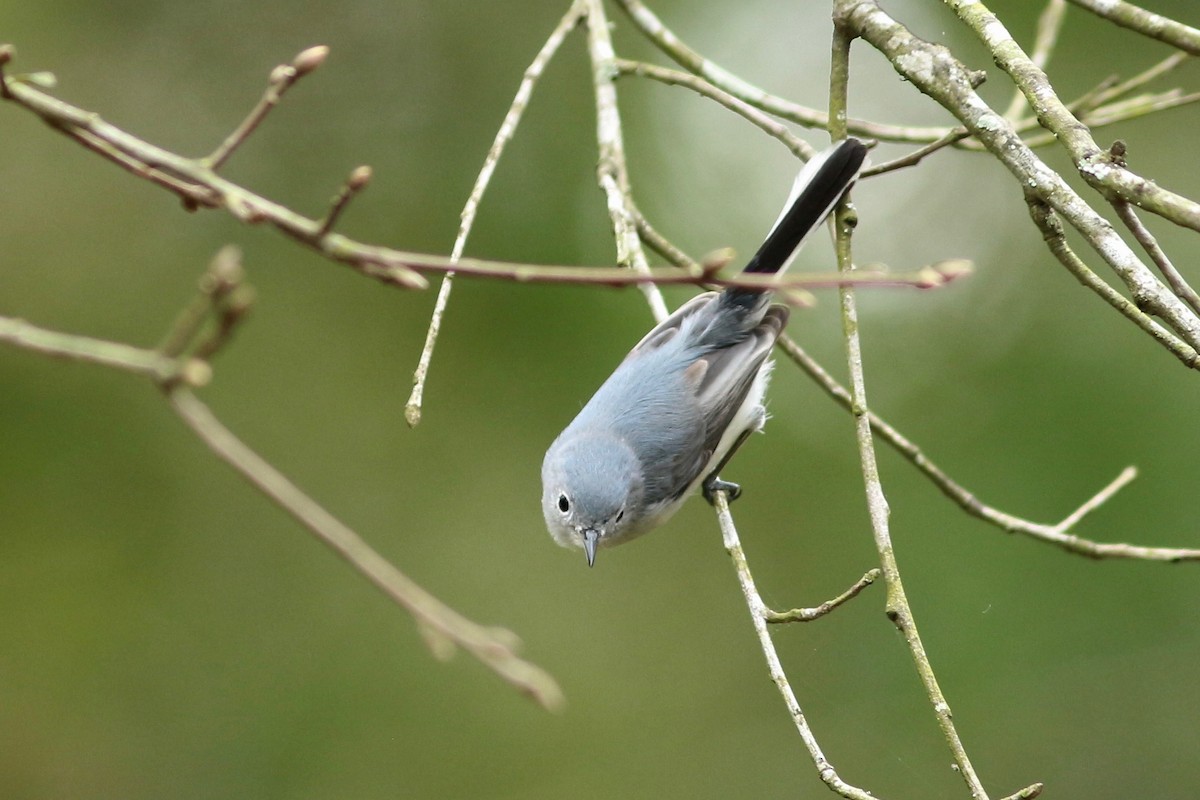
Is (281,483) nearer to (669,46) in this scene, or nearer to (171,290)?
(669,46)

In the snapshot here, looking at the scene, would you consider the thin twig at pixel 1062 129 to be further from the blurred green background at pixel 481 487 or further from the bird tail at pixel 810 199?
the blurred green background at pixel 481 487

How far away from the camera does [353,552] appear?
3.19ft

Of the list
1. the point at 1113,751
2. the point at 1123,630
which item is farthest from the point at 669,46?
the point at 1113,751

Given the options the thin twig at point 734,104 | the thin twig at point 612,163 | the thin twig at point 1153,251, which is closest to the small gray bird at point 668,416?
the thin twig at point 734,104

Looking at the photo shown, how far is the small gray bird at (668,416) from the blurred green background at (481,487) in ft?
6.05

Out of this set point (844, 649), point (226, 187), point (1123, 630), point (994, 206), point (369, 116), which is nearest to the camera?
point (226, 187)

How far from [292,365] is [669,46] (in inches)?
134

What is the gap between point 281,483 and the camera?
96 centimetres

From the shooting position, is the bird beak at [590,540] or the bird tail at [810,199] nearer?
the bird tail at [810,199]

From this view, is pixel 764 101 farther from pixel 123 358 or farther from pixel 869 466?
pixel 123 358

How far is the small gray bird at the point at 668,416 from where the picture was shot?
11.7 ft

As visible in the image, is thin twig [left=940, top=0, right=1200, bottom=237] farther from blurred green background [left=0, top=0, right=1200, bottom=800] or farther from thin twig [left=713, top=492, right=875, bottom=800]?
blurred green background [left=0, top=0, right=1200, bottom=800]

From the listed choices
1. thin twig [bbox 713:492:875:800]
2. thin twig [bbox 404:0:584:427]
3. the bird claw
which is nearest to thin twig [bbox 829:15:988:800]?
thin twig [bbox 713:492:875:800]

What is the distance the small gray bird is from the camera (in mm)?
3580
